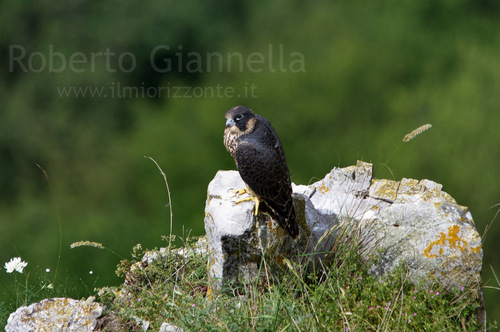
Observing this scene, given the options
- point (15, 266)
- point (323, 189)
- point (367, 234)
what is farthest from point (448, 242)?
point (15, 266)

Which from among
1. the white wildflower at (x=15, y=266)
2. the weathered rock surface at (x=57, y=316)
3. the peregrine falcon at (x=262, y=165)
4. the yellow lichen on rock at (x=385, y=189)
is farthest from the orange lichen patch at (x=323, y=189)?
the white wildflower at (x=15, y=266)

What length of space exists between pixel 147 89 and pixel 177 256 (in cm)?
1055

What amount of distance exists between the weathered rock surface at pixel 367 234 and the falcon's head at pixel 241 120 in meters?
0.46

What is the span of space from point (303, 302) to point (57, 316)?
5.06 ft

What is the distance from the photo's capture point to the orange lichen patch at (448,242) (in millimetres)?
3730

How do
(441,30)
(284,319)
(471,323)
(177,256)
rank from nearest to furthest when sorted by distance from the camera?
(284,319)
(471,323)
(177,256)
(441,30)

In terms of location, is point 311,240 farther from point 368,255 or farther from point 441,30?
point 441,30

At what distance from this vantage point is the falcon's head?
3596 millimetres

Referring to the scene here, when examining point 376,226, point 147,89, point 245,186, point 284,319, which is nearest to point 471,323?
point 376,226

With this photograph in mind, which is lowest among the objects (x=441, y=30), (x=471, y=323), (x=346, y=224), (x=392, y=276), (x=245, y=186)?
(x=471, y=323)

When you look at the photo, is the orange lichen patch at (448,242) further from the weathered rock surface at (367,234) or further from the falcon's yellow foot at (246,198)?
the falcon's yellow foot at (246,198)

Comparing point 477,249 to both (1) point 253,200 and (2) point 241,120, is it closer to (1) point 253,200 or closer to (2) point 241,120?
(1) point 253,200

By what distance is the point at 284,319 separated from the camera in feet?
10.3

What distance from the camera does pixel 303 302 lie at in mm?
3168
